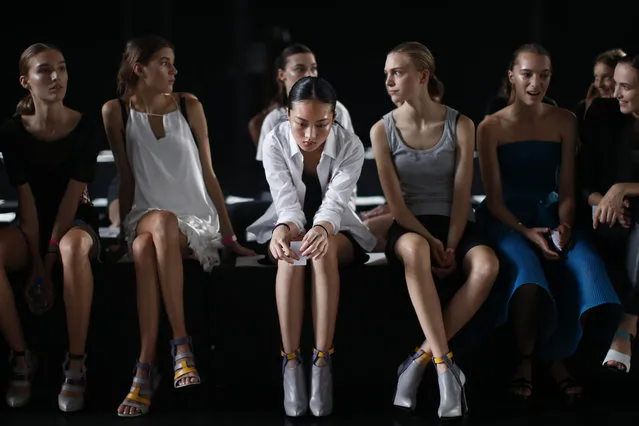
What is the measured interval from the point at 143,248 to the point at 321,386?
2.53 feet

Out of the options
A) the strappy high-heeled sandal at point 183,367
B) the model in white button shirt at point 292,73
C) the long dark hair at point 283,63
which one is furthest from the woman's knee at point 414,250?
the long dark hair at point 283,63

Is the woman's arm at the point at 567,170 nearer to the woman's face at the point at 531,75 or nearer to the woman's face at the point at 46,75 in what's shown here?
the woman's face at the point at 531,75

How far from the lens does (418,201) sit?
3332mm

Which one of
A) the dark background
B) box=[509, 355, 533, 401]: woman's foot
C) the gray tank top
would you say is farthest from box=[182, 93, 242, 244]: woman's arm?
the dark background

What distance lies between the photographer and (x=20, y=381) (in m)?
3.17

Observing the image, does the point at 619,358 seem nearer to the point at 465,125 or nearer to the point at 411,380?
the point at 411,380

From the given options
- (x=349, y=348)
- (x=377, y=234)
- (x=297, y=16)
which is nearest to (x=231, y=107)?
(x=297, y=16)

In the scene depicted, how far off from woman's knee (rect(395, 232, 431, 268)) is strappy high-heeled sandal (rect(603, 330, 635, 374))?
0.68 m

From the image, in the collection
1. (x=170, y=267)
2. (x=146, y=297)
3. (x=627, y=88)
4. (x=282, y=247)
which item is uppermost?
(x=627, y=88)

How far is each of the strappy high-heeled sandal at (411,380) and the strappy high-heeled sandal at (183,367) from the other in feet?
2.24

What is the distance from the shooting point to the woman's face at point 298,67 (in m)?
4.09

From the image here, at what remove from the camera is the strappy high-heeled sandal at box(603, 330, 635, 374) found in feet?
9.95

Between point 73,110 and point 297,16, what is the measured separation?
4473mm

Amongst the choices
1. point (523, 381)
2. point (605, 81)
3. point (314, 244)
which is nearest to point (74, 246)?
point (314, 244)
